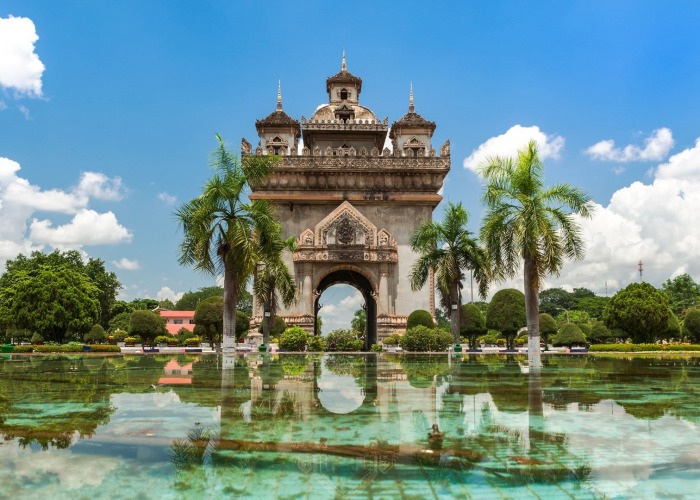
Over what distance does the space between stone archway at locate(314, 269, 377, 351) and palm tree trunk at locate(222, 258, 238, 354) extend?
1825 cm

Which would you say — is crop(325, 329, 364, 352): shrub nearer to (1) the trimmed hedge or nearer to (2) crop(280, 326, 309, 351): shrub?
(2) crop(280, 326, 309, 351): shrub

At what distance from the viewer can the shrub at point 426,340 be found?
2681 centimetres

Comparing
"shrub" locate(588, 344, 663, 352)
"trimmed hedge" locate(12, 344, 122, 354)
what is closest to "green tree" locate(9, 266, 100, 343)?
"trimmed hedge" locate(12, 344, 122, 354)

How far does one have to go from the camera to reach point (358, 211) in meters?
35.7

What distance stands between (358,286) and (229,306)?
887 inches

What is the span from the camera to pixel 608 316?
34.3m

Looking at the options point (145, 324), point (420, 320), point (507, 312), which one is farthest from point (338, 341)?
point (145, 324)

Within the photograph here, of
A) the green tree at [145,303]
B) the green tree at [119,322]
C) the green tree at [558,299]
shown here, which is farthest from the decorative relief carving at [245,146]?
the green tree at [558,299]

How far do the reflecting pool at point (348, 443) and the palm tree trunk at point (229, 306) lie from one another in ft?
27.3

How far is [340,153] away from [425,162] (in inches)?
200

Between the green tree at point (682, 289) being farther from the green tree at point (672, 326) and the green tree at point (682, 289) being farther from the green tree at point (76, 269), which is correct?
the green tree at point (76, 269)

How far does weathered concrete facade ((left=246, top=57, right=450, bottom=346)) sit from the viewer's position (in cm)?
3481

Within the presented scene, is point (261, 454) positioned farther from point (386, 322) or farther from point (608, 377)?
point (386, 322)

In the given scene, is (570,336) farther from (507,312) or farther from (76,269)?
(76,269)
